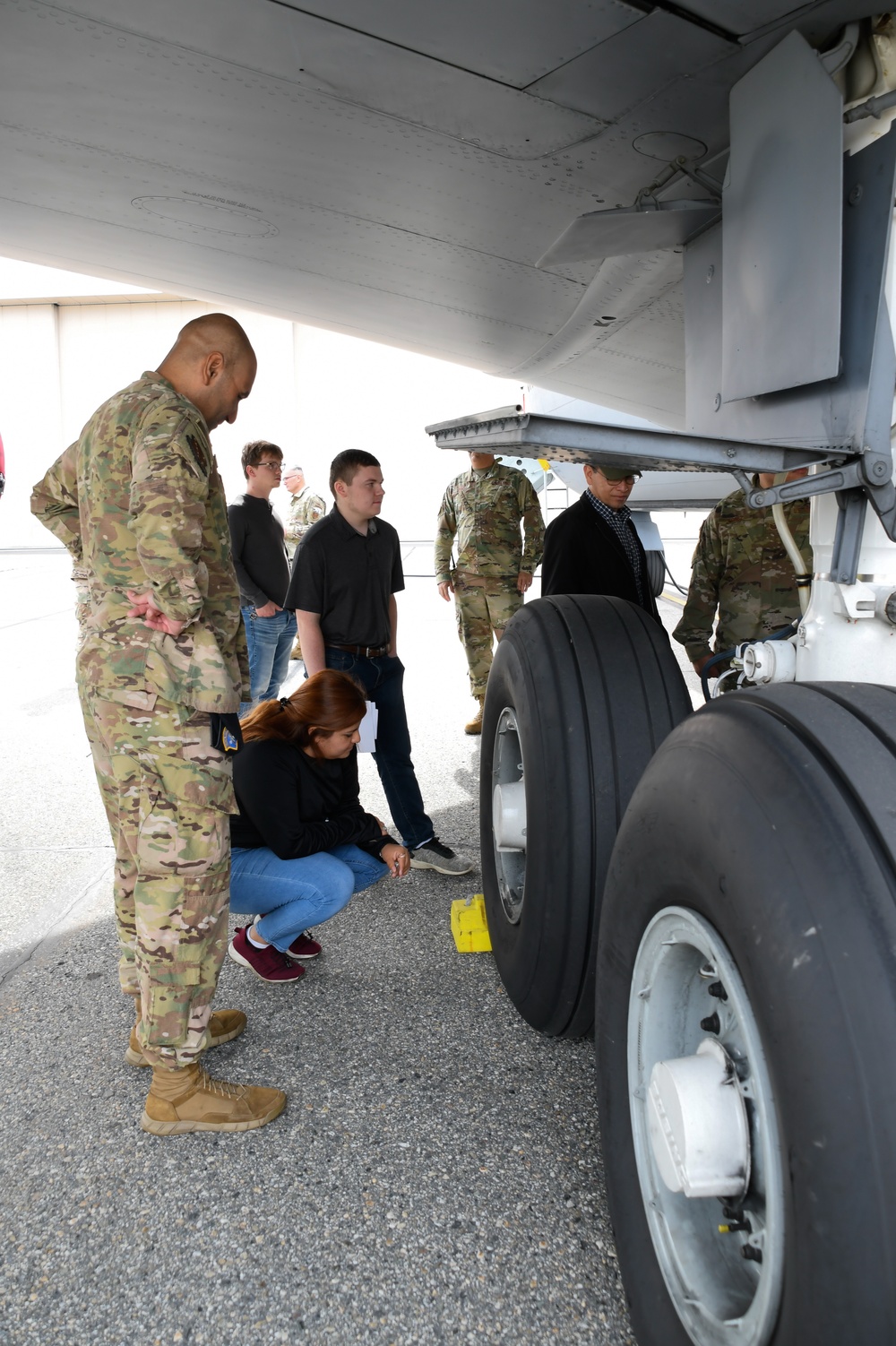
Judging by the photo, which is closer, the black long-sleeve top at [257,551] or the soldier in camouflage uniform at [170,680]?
the soldier in camouflage uniform at [170,680]

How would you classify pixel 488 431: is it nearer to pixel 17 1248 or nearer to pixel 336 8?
pixel 336 8

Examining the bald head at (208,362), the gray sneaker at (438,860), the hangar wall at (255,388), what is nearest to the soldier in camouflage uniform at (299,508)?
the gray sneaker at (438,860)

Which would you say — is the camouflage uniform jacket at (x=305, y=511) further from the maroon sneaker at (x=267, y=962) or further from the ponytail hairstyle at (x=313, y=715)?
the maroon sneaker at (x=267, y=962)

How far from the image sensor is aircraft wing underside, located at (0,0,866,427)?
1522 millimetres

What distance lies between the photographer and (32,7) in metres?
1.61

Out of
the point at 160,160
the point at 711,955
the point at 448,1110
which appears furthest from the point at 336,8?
the point at 448,1110

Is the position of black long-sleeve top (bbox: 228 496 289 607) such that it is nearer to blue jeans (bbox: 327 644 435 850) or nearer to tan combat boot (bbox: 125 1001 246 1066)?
blue jeans (bbox: 327 644 435 850)

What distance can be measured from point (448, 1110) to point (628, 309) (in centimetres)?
225

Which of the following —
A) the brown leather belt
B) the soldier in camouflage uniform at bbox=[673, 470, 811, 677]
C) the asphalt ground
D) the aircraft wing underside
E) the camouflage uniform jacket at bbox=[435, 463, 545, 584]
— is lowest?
the asphalt ground

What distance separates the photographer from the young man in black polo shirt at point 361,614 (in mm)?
3232

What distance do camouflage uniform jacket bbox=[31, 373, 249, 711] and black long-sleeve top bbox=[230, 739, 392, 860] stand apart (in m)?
0.45

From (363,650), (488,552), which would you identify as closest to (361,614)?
(363,650)

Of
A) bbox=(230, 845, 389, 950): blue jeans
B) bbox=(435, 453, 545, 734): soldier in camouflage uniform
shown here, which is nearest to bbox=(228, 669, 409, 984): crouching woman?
bbox=(230, 845, 389, 950): blue jeans

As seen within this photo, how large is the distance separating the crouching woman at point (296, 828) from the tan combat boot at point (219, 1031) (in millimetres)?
214
